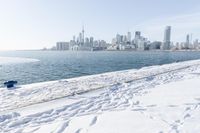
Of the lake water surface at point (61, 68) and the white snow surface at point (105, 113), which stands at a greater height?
the white snow surface at point (105, 113)

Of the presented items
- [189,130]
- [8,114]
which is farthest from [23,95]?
[189,130]

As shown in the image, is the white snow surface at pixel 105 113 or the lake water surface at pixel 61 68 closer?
the white snow surface at pixel 105 113

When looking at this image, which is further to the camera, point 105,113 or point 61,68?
point 61,68

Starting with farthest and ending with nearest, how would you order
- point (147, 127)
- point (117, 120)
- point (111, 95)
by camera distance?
point (111, 95)
point (117, 120)
point (147, 127)

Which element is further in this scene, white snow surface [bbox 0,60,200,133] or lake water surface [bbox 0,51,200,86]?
lake water surface [bbox 0,51,200,86]

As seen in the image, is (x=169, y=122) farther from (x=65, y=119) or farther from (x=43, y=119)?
(x=43, y=119)

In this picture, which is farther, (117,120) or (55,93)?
(55,93)

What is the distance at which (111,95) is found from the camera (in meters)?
8.71

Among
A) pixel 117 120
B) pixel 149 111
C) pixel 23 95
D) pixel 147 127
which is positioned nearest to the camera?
pixel 147 127

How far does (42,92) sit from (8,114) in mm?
3529

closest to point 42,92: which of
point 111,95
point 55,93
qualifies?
point 55,93

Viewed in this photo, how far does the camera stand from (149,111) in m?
6.41

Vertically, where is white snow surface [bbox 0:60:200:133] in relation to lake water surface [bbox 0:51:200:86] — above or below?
above

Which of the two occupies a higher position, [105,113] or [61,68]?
[105,113]
